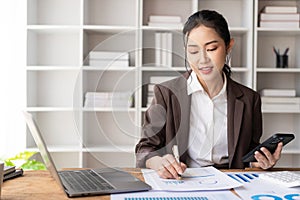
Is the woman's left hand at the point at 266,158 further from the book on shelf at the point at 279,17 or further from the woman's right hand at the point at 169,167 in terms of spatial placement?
the book on shelf at the point at 279,17

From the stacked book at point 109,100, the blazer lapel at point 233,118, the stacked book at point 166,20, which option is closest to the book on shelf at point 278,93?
the stacked book at point 166,20

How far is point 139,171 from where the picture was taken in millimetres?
1519

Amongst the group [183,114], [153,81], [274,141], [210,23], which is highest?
[210,23]

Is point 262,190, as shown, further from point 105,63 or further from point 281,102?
point 281,102

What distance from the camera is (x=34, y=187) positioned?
4.30ft

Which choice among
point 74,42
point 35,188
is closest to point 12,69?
point 74,42

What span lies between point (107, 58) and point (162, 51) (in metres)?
0.16

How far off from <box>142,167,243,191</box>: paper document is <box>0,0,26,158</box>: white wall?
6.53 ft

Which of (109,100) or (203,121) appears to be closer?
(109,100)

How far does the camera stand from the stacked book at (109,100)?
4.34ft

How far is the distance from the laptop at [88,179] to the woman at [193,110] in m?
0.09

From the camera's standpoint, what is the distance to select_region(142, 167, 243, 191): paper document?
128 cm

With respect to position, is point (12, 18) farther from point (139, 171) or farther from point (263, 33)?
point (139, 171)

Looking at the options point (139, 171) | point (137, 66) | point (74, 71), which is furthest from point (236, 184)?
point (74, 71)
